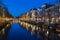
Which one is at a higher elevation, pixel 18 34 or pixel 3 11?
pixel 3 11

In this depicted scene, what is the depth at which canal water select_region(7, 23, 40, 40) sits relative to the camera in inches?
181

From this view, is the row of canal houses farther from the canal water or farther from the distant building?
the distant building

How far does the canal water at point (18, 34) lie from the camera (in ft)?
15.1

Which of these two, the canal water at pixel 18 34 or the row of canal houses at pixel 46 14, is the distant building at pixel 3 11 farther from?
the row of canal houses at pixel 46 14

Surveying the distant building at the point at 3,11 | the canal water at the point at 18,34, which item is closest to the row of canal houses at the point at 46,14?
the canal water at the point at 18,34

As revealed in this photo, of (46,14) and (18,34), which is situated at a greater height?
(46,14)

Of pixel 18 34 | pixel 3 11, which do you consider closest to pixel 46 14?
pixel 18 34

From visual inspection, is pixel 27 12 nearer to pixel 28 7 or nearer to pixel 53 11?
pixel 28 7

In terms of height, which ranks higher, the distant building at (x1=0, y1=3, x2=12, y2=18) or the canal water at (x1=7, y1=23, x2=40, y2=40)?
the distant building at (x1=0, y1=3, x2=12, y2=18)

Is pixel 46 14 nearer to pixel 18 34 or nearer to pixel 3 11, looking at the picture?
pixel 18 34

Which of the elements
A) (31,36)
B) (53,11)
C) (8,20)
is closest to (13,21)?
(8,20)

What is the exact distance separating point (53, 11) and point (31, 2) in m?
0.39

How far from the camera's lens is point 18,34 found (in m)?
4.66

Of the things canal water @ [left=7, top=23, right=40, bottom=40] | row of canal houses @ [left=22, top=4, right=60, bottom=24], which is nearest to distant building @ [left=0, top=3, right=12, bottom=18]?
canal water @ [left=7, top=23, right=40, bottom=40]
